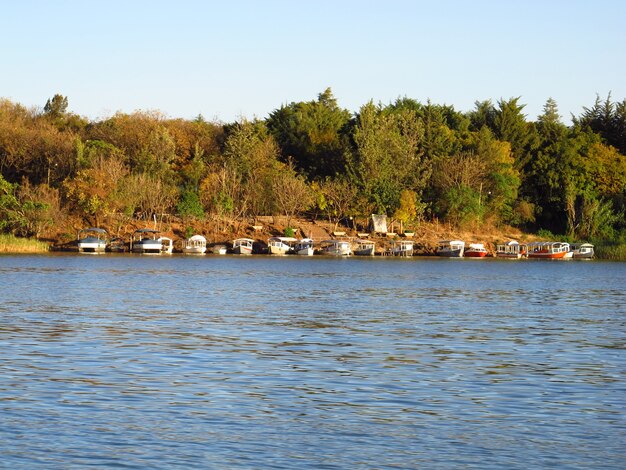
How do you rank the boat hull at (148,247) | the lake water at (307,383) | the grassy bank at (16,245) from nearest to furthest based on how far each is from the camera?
the lake water at (307,383) → the grassy bank at (16,245) → the boat hull at (148,247)

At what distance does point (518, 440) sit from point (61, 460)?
6.68 metres

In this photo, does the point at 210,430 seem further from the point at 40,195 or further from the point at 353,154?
the point at 353,154

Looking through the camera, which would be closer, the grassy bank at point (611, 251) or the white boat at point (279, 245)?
the white boat at point (279, 245)

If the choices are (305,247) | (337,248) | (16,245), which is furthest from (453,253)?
(16,245)

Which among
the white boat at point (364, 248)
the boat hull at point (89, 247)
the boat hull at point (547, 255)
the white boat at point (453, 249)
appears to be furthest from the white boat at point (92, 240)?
the boat hull at point (547, 255)

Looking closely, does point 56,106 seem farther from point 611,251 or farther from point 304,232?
point 611,251

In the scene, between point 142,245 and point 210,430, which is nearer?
point 210,430

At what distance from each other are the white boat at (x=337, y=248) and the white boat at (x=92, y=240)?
22740mm

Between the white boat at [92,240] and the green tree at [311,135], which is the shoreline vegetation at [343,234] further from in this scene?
the green tree at [311,135]

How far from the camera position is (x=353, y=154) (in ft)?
379

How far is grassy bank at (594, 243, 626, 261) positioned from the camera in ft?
358

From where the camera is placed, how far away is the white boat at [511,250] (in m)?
110

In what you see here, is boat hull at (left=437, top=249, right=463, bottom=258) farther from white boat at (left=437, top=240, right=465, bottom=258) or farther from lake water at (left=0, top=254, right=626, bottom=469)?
lake water at (left=0, top=254, right=626, bottom=469)

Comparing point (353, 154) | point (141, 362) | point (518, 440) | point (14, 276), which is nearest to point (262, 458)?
point (518, 440)
